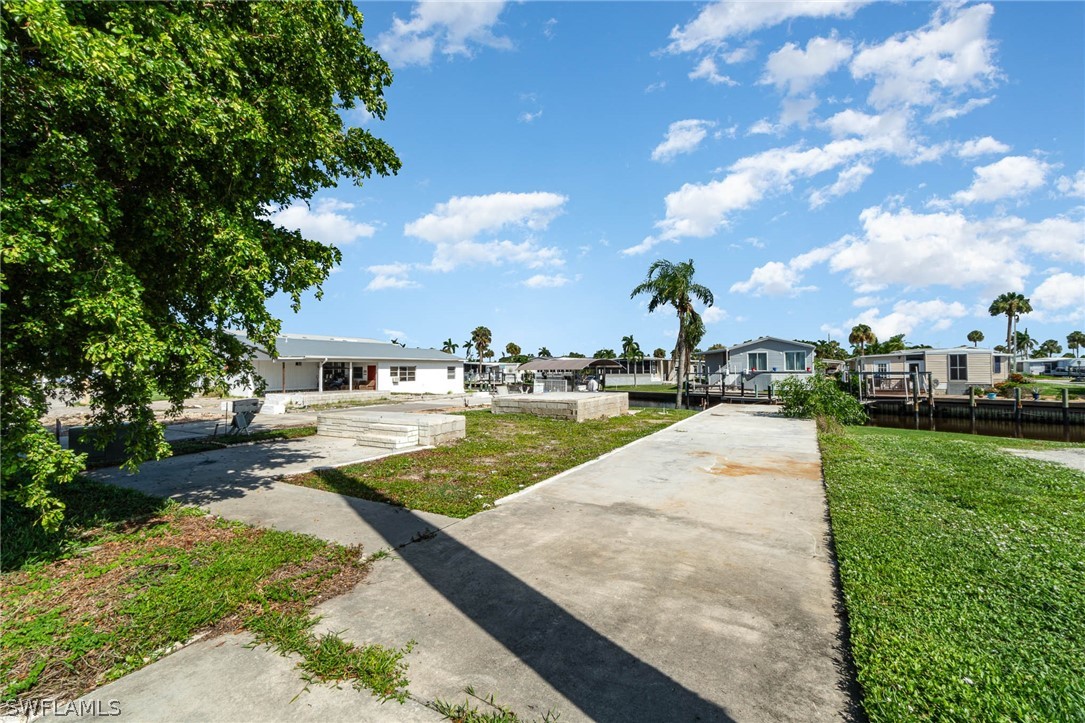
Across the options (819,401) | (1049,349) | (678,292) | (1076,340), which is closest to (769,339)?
(678,292)

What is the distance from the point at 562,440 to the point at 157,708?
413 inches

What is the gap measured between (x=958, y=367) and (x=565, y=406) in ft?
106

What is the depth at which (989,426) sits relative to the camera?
23.9 metres

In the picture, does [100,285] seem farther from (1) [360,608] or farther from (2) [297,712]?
(2) [297,712]

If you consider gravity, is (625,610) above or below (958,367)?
below

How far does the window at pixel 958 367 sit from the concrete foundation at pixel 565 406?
1104 inches

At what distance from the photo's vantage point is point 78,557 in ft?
15.4

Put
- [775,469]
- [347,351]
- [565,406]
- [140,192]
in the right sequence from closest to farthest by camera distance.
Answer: [140,192]
[775,469]
[565,406]
[347,351]

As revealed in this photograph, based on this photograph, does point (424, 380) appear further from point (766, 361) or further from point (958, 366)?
point (958, 366)

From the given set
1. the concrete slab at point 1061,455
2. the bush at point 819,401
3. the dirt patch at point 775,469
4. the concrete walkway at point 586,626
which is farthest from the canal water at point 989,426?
the concrete walkway at point 586,626

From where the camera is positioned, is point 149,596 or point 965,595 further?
point 149,596

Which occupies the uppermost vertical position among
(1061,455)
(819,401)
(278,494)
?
(819,401)

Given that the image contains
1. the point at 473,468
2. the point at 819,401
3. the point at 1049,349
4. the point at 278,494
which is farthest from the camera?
the point at 1049,349

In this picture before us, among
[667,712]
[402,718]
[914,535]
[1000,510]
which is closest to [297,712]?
[402,718]
